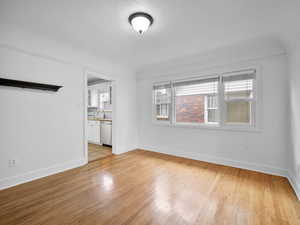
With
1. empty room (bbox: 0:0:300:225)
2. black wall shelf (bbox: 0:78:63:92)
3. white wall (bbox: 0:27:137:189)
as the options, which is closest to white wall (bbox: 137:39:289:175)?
empty room (bbox: 0:0:300:225)

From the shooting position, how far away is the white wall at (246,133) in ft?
8.97

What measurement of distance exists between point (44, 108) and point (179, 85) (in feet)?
10.6

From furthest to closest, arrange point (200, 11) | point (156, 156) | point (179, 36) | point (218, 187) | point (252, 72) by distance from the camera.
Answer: point (156, 156), point (252, 72), point (179, 36), point (218, 187), point (200, 11)

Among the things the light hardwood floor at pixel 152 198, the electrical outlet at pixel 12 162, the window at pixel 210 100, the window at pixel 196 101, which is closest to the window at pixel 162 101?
the window at pixel 210 100

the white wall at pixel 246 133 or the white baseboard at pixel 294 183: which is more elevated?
the white wall at pixel 246 133

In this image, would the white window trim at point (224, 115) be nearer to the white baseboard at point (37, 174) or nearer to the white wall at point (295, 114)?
the white wall at point (295, 114)

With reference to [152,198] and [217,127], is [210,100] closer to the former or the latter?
[217,127]

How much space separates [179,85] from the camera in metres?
4.05

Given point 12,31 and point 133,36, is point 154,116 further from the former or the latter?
point 12,31

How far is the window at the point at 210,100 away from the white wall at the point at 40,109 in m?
2.06

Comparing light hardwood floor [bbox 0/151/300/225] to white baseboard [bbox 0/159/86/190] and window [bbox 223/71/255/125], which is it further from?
window [bbox 223/71/255/125]

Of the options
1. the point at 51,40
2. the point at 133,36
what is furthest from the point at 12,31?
the point at 133,36

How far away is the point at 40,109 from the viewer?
269 cm

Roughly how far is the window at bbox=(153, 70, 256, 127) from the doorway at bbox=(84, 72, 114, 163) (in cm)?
186
